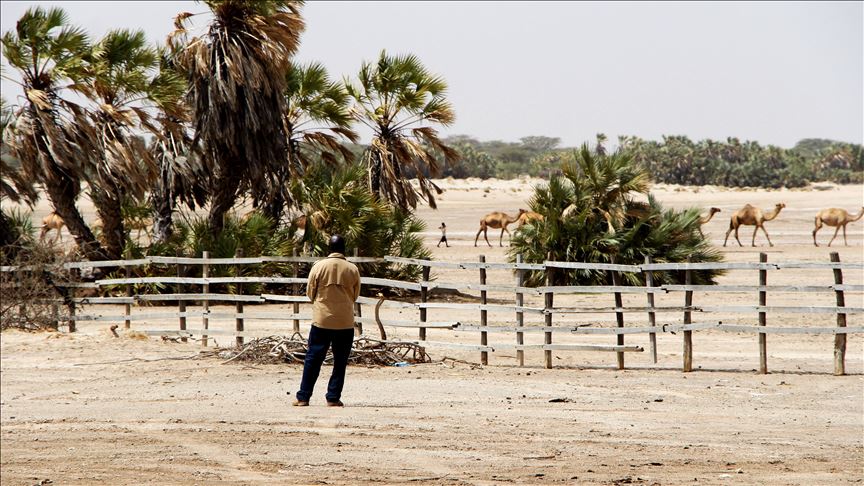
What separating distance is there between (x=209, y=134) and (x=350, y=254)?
379cm

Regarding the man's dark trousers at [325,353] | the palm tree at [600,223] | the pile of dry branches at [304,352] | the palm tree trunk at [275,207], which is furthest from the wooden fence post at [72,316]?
the palm tree at [600,223]

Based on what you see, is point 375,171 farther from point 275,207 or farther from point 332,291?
point 332,291

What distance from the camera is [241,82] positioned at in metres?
22.9

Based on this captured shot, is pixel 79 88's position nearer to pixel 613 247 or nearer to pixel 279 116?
pixel 279 116

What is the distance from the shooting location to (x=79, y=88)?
2231 cm

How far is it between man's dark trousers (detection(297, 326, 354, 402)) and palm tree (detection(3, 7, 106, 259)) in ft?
36.4

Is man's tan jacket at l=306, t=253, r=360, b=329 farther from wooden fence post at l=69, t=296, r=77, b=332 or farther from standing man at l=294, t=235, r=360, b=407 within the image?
wooden fence post at l=69, t=296, r=77, b=332

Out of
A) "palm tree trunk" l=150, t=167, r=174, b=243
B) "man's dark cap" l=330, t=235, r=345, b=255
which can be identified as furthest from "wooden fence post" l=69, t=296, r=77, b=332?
"man's dark cap" l=330, t=235, r=345, b=255

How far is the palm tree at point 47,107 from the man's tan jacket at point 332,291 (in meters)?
11.4

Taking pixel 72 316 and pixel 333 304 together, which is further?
pixel 72 316

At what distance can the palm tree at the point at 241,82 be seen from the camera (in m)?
23.2

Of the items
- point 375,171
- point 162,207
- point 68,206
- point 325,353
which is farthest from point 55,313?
point 375,171

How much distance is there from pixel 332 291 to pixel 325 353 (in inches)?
25.8

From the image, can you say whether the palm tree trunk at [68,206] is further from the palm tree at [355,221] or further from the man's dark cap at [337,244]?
the man's dark cap at [337,244]
